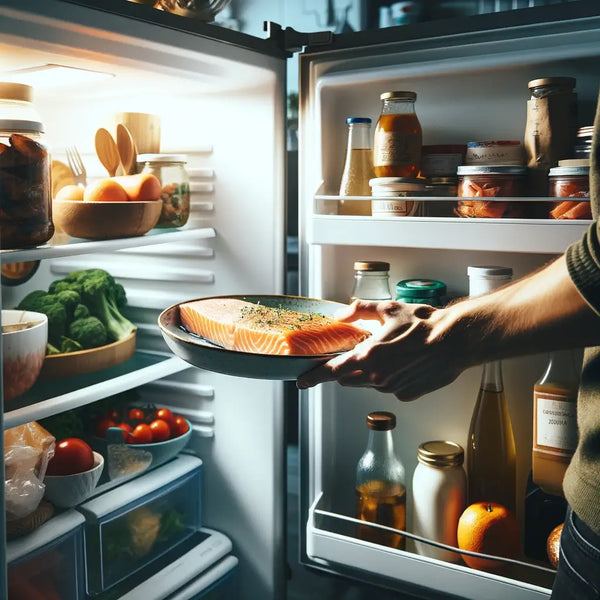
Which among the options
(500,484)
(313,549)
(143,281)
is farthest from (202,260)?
(500,484)

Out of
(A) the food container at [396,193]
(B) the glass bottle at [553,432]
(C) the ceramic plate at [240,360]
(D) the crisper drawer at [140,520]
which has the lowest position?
(D) the crisper drawer at [140,520]

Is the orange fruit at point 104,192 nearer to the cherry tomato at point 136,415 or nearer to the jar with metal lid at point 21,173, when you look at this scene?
the jar with metal lid at point 21,173

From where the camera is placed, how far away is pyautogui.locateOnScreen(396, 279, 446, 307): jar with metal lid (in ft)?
3.96

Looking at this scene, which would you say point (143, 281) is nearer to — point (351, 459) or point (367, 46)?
point (351, 459)

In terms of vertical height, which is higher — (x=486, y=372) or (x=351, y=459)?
(x=486, y=372)

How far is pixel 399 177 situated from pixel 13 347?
2.24 feet

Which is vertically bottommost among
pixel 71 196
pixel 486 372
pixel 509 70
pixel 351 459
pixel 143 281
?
pixel 351 459

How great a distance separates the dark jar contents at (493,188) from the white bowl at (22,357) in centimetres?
73

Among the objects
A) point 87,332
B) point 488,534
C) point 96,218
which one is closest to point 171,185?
point 96,218

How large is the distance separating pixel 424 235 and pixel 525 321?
0.36 metres

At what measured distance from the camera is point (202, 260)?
1530 mm

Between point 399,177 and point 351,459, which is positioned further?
point 351,459

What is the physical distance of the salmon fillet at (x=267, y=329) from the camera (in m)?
1.05

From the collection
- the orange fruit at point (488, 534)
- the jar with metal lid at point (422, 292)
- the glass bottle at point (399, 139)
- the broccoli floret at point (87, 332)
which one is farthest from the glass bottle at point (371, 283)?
the broccoli floret at point (87, 332)
